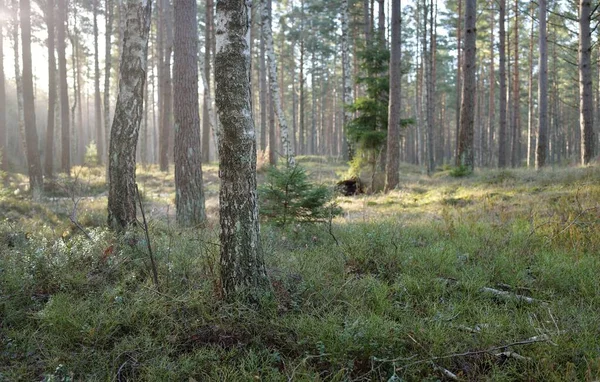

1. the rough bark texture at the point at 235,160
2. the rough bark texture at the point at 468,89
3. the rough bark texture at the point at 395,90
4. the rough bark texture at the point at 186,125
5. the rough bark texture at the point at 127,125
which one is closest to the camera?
the rough bark texture at the point at 235,160

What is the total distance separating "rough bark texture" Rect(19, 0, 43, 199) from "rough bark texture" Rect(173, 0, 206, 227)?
7.71 m

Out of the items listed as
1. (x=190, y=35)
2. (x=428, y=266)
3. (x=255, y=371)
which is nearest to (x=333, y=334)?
(x=255, y=371)

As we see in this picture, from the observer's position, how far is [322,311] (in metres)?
3.55

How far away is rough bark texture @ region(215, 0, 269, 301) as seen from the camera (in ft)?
11.4

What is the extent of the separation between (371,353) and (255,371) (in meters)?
0.89

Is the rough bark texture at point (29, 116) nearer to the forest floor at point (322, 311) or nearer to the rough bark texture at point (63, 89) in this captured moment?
the rough bark texture at point (63, 89)

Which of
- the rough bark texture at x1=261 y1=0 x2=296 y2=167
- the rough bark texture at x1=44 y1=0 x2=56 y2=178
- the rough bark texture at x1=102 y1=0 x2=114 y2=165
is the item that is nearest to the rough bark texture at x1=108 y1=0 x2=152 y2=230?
the rough bark texture at x1=261 y1=0 x2=296 y2=167

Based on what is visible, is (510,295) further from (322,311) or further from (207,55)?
(207,55)

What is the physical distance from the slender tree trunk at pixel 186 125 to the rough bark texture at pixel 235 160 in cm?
442

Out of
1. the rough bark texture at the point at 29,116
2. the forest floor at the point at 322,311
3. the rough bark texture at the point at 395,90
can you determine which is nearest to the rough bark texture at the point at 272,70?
the rough bark texture at the point at 395,90

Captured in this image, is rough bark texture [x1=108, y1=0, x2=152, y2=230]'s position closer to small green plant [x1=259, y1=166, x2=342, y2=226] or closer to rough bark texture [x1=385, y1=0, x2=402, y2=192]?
small green plant [x1=259, y1=166, x2=342, y2=226]

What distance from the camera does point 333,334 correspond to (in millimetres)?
3143

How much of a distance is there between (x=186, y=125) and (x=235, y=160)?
15.6ft

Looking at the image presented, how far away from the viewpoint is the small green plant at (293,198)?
255 inches
